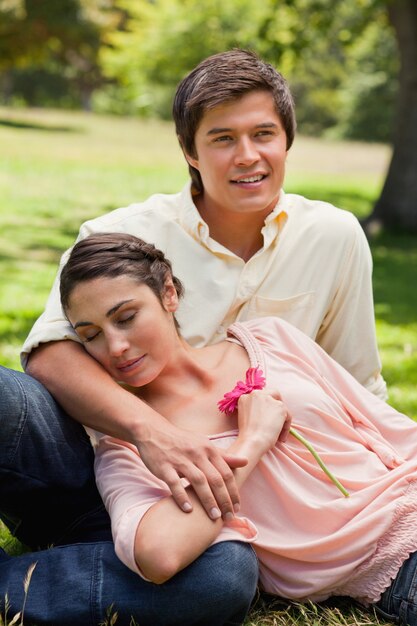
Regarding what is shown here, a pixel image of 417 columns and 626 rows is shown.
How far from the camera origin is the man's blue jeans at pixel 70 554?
242 centimetres

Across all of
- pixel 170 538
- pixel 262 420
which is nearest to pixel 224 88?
pixel 262 420

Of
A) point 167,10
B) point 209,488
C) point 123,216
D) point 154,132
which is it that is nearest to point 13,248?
point 123,216

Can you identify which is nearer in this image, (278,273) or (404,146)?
(278,273)

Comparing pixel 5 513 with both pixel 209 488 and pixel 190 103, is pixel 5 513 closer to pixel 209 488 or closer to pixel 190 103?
pixel 209 488

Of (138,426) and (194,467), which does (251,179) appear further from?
(194,467)

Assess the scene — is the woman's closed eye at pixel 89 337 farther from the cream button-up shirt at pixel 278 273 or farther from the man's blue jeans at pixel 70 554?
the cream button-up shirt at pixel 278 273

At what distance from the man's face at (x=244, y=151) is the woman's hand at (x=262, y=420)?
78cm

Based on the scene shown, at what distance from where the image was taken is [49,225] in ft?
38.7

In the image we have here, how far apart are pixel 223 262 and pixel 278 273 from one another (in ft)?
0.63

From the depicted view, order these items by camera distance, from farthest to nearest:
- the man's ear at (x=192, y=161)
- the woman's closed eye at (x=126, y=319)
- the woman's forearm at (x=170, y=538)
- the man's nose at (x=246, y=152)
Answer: the man's ear at (x=192, y=161) < the man's nose at (x=246, y=152) < the woman's closed eye at (x=126, y=319) < the woman's forearm at (x=170, y=538)

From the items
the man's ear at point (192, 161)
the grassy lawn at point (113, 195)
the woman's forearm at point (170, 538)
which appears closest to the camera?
the woman's forearm at point (170, 538)

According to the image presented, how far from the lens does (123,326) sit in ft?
8.76

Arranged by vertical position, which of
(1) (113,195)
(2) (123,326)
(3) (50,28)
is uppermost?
(2) (123,326)

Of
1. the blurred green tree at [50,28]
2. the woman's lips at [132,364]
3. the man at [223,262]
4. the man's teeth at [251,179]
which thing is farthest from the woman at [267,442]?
the blurred green tree at [50,28]
